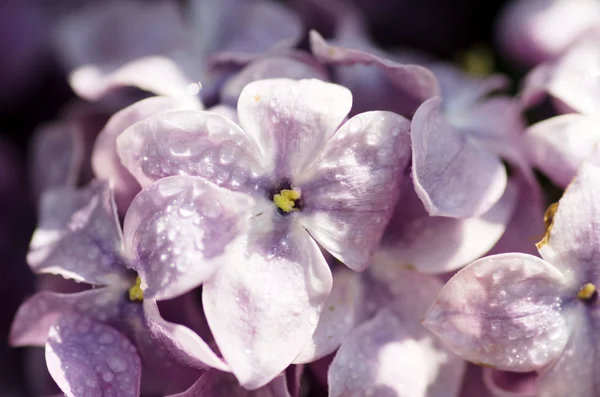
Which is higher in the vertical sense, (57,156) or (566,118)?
(566,118)

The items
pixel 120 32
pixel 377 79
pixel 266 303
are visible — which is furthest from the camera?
pixel 120 32

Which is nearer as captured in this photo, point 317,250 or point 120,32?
point 317,250

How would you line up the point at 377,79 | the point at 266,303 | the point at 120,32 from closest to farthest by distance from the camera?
the point at 266,303 → the point at 377,79 → the point at 120,32

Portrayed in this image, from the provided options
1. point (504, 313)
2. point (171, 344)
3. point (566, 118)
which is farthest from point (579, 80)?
point (171, 344)

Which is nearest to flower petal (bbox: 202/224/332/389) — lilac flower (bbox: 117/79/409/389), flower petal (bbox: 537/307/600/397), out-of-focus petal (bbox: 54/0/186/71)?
lilac flower (bbox: 117/79/409/389)

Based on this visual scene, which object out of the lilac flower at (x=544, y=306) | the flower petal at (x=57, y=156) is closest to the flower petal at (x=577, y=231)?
the lilac flower at (x=544, y=306)

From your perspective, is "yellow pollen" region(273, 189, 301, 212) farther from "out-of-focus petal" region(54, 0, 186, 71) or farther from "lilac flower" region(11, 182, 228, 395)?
"out-of-focus petal" region(54, 0, 186, 71)

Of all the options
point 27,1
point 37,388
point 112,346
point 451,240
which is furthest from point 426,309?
point 27,1

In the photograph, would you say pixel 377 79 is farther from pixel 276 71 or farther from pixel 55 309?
pixel 55 309

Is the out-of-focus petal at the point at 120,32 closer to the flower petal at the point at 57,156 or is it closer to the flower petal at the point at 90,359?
the flower petal at the point at 57,156
